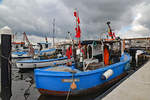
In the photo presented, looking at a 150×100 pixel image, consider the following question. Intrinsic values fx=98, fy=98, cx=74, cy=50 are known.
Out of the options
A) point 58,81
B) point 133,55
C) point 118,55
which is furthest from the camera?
point 133,55

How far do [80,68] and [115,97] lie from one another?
2.97 meters

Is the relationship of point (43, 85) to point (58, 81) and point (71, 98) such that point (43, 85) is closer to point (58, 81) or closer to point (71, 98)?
point (58, 81)

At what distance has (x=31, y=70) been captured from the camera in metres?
12.2

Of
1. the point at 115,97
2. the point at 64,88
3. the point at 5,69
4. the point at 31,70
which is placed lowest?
the point at 31,70

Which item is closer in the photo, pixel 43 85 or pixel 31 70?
pixel 43 85

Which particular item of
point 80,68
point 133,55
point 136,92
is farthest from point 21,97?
point 133,55

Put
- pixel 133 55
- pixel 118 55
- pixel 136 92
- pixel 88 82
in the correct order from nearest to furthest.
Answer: pixel 136 92
pixel 88 82
pixel 118 55
pixel 133 55

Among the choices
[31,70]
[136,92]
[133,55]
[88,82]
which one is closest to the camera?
[136,92]

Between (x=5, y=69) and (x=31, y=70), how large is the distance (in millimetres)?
9264

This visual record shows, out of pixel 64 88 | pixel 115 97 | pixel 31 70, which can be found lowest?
pixel 31 70

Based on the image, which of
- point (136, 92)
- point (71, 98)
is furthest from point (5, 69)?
point (136, 92)

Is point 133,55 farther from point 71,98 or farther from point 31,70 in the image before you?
point 31,70

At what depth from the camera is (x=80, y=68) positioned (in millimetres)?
5801

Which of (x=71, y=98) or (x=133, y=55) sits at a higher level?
(x=133, y=55)
